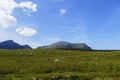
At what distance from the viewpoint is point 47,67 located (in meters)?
61.2

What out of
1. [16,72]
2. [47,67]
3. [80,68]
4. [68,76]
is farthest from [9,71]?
[68,76]

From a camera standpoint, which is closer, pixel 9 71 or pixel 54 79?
pixel 54 79

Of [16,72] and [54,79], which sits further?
[16,72]

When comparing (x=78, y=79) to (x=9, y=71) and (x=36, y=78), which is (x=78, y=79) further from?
(x=9, y=71)

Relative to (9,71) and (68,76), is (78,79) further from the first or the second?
(9,71)

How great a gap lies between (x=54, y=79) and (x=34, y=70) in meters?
14.1

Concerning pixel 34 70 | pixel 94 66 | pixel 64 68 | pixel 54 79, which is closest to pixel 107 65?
pixel 94 66

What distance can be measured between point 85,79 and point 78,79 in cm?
106

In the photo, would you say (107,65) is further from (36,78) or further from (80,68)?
(36,78)

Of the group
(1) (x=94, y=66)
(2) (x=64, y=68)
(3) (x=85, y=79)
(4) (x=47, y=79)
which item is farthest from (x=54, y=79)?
(1) (x=94, y=66)

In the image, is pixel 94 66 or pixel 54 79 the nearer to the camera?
pixel 54 79

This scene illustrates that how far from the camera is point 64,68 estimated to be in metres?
59.5

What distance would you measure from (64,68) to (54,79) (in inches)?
546

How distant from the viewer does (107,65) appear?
2430 inches
